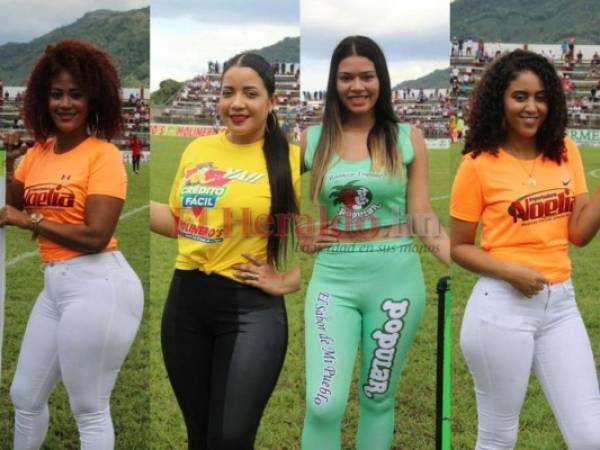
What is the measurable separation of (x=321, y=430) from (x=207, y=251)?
85cm

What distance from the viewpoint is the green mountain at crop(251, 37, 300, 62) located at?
3.47m

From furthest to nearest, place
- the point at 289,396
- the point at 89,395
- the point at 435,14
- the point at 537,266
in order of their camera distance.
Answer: the point at 289,396
the point at 435,14
the point at 89,395
the point at 537,266

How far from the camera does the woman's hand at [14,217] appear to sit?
3178mm

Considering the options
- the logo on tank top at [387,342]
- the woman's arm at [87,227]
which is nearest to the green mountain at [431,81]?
the logo on tank top at [387,342]

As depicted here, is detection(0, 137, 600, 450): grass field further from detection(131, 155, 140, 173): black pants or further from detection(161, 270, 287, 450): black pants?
detection(161, 270, 287, 450): black pants

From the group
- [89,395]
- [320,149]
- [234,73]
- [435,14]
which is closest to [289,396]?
[89,395]

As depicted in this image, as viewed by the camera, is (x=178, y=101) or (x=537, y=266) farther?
(x=178, y=101)

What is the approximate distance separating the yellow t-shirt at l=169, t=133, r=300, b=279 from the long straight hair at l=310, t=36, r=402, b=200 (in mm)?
105

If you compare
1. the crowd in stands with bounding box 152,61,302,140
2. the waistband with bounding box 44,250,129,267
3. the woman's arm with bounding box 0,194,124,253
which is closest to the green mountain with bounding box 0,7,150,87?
the crowd in stands with bounding box 152,61,302,140

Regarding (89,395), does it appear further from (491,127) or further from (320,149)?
(491,127)

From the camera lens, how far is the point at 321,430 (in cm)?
321

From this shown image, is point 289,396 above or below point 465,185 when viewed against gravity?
below

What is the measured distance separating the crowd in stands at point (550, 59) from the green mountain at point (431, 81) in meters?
0.05

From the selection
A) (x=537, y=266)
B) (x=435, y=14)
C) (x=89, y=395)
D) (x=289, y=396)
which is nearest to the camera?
(x=537, y=266)
